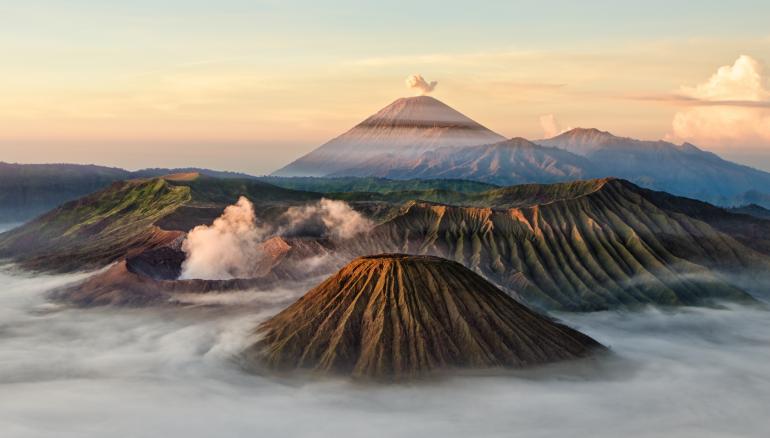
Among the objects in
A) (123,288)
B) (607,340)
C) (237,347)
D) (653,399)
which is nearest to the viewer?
(653,399)

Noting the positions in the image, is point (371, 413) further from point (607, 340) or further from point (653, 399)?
point (607, 340)

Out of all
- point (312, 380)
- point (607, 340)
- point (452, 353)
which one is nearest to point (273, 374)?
point (312, 380)

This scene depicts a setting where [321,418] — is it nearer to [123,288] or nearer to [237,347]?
[237,347]

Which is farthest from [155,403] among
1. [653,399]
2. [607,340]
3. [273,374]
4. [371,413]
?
[607,340]

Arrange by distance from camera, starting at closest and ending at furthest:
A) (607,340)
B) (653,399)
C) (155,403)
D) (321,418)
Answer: (321,418)
(155,403)
(653,399)
(607,340)

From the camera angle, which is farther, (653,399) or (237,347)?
(237,347)

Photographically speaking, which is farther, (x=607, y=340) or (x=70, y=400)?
(x=607, y=340)
